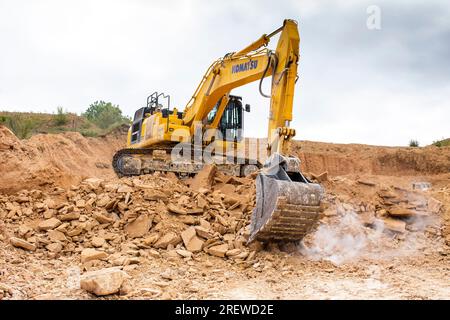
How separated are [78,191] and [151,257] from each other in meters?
2.38

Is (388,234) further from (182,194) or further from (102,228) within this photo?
(102,228)

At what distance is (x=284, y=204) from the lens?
5.72m

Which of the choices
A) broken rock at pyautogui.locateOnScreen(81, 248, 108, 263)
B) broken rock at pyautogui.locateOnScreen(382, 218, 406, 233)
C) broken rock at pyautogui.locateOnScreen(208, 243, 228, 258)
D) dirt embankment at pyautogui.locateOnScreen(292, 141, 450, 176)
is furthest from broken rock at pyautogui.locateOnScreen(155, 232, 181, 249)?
dirt embankment at pyautogui.locateOnScreen(292, 141, 450, 176)

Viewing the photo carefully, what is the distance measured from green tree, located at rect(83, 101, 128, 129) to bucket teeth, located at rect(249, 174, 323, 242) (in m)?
25.0

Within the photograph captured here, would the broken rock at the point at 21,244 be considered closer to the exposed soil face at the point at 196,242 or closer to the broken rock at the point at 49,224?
the exposed soil face at the point at 196,242

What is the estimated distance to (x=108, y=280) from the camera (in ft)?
15.3

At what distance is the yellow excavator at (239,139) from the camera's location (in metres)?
5.94

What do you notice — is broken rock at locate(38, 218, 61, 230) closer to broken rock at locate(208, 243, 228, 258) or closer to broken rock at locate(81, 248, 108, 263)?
broken rock at locate(81, 248, 108, 263)

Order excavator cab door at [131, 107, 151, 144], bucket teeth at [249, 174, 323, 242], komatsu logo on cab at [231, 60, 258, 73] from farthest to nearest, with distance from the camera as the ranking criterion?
1. excavator cab door at [131, 107, 151, 144]
2. komatsu logo on cab at [231, 60, 258, 73]
3. bucket teeth at [249, 174, 323, 242]

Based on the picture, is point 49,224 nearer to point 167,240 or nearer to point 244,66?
point 167,240

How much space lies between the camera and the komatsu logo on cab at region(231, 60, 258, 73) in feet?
28.4

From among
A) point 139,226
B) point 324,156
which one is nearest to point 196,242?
point 139,226

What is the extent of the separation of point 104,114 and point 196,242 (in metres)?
25.9
